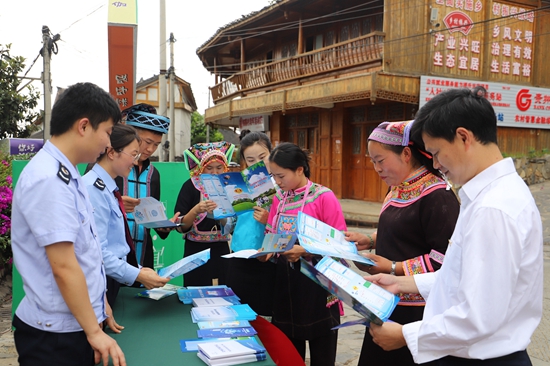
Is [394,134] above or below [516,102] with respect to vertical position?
below

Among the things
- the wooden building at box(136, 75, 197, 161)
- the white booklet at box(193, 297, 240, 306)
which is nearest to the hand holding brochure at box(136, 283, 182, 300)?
the white booklet at box(193, 297, 240, 306)

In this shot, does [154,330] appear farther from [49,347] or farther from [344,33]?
[344,33]

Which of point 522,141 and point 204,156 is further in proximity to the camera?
point 522,141

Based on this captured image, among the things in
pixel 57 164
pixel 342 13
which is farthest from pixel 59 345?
pixel 342 13

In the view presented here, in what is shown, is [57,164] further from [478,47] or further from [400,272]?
[478,47]

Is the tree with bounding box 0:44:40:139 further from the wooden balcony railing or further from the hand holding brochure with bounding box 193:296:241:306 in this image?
the hand holding brochure with bounding box 193:296:241:306

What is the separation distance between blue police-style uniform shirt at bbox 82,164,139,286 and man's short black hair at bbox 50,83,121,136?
484mm

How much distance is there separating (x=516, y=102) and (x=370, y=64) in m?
4.58

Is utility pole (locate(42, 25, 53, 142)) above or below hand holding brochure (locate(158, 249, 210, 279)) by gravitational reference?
above

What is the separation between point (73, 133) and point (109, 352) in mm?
756

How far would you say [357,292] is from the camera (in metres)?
1.38

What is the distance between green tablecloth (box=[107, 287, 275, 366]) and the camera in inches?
60.1

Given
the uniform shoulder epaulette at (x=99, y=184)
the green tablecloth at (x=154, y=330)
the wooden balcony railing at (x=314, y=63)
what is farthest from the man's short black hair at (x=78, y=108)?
the wooden balcony railing at (x=314, y=63)

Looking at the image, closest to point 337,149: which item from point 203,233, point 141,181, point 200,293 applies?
point 203,233
